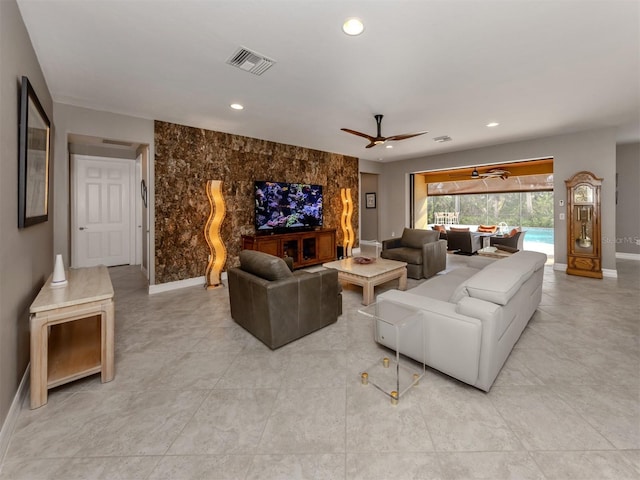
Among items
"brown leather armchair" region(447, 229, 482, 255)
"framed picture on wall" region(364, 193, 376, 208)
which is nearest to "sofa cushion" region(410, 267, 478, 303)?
"brown leather armchair" region(447, 229, 482, 255)

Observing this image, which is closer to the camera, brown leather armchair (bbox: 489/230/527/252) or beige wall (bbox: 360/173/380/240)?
Answer: brown leather armchair (bbox: 489/230/527/252)

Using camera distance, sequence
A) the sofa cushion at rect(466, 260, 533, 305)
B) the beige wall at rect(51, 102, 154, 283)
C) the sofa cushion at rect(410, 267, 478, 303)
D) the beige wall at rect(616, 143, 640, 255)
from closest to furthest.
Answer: the sofa cushion at rect(466, 260, 533, 305), the sofa cushion at rect(410, 267, 478, 303), the beige wall at rect(51, 102, 154, 283), the beige wall at rect(616, 143, 640, 255)

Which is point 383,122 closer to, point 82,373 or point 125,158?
point 82,373

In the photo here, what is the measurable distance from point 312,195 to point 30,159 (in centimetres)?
453

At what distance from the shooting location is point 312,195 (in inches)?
240

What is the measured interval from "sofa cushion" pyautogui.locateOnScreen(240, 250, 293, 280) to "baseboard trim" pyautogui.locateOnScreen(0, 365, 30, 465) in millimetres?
1709

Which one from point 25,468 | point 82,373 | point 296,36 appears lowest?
point 25,468

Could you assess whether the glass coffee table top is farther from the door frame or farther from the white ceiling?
the door frame

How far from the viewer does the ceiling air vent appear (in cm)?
248

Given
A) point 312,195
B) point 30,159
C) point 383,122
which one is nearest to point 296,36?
point 30,159

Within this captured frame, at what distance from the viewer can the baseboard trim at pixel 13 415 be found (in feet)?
4.77

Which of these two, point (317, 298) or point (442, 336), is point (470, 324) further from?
point (317, 298)

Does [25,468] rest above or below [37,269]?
below

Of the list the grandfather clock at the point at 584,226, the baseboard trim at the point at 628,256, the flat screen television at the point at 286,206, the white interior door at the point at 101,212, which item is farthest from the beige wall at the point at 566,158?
the white interior door at the point at 101,212
